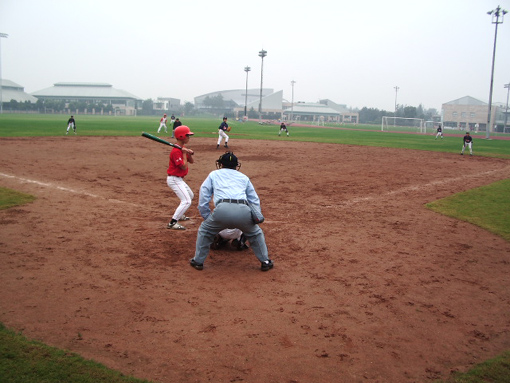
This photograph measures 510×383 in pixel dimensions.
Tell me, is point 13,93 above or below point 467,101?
above

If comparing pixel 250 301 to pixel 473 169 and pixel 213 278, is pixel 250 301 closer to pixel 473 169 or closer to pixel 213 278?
pixel 213 278

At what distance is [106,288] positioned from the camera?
551 cm

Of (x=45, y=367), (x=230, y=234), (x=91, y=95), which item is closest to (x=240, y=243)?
(x=230, y=234)

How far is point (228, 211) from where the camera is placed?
6047mm

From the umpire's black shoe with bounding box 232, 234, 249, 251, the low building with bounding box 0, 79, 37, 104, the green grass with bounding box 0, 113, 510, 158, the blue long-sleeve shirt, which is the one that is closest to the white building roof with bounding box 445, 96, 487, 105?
the green grass with bounding box 0, 113, 510, 158

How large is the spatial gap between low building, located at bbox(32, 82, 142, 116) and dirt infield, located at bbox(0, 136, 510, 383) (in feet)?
438

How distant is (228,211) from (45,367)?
2990 mm

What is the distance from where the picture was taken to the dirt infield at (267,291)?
4133 millimetres

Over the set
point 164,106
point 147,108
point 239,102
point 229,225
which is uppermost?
point 239,102

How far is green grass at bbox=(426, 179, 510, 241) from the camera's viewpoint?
9.55 m

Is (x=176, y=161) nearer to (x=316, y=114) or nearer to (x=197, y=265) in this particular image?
(x=197, y=265)

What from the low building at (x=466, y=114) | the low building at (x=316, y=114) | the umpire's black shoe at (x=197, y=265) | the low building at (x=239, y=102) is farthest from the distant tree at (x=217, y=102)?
the umpire's black shoe at (x=197, y=265)

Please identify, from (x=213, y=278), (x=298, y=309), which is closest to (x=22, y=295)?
(x=213, y=278)

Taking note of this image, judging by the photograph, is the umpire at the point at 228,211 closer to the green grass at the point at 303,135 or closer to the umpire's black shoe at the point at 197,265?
the umpire's black shoe at the point at 197,265
